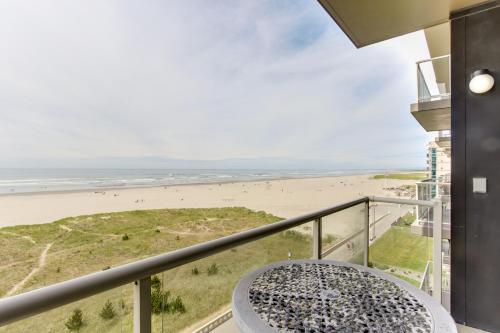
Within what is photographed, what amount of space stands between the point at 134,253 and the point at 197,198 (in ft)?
15.9

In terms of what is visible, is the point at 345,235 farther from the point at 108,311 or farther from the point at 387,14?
the point at 108,311

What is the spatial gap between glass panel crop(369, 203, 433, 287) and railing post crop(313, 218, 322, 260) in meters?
1.19

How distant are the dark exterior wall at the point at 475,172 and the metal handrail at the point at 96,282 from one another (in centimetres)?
196

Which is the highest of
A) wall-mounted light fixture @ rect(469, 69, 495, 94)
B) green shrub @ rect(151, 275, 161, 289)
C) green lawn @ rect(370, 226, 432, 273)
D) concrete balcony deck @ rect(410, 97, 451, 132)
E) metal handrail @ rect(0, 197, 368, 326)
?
concrete balcony deck @ rect(410, 97, 451, 132)

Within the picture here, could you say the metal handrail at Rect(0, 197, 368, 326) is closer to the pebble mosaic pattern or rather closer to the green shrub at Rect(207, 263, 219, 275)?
the green shrub at Rect(207, 263, 219, 275)

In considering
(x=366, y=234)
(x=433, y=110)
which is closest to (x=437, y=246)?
(x=366, y=234)

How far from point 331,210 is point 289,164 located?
20328 millimetres

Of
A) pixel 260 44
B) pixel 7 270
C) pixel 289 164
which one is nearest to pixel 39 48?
pixel 7 270

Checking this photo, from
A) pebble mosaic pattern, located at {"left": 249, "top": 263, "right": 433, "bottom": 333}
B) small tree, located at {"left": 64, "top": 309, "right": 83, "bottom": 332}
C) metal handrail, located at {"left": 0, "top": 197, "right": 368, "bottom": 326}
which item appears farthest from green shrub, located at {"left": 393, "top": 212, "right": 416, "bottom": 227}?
small tree, located at {"left": 64, "top": 309, "right": 83, "bottom": 332}

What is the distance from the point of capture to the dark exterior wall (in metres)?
1.95

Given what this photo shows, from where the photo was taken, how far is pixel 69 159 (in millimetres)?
13242

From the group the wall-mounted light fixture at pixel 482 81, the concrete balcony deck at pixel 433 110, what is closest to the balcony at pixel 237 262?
the wall-mounted light fixture at pixel 482 81

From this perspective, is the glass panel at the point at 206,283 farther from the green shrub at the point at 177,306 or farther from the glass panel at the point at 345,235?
the glass panel at the point at 345,235

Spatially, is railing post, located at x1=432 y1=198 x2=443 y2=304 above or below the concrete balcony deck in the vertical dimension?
below
